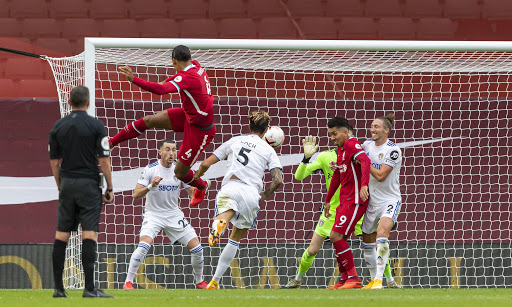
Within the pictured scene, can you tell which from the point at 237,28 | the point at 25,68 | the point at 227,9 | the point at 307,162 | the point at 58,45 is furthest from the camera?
the point at 227,9

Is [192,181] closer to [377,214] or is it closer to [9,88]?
[377,214]

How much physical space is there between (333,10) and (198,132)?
6327 millimetres

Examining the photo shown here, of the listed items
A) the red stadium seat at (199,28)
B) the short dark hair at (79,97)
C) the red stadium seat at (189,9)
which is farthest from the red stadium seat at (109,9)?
the short dark hair at (79,97)

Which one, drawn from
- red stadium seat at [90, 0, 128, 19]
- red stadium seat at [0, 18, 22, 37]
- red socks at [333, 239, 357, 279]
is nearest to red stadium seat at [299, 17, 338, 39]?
red stadium seat at [90, 0, 128, 19]

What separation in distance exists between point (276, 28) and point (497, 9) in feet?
12.2

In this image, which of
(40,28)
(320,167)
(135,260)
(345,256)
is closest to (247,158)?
(320,167)

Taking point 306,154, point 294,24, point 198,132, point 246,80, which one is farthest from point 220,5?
point 198,132

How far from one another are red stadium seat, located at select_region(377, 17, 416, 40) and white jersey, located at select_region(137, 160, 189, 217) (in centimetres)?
524

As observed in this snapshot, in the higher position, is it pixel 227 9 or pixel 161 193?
pixel 227 9

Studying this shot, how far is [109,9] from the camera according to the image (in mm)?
13375

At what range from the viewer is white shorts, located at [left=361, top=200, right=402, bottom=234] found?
8.37 meters

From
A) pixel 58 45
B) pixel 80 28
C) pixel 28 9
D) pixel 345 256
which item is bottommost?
pixel 345 256

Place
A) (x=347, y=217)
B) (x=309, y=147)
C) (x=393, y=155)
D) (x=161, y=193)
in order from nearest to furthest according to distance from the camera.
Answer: (x=347, y=217), (x=393, y=155), (x=309, y=147), (x=161, y=193)

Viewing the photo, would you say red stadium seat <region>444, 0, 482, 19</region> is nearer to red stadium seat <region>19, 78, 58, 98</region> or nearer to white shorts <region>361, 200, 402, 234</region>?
white shorts <region>361, 200, 402, 234</region>
